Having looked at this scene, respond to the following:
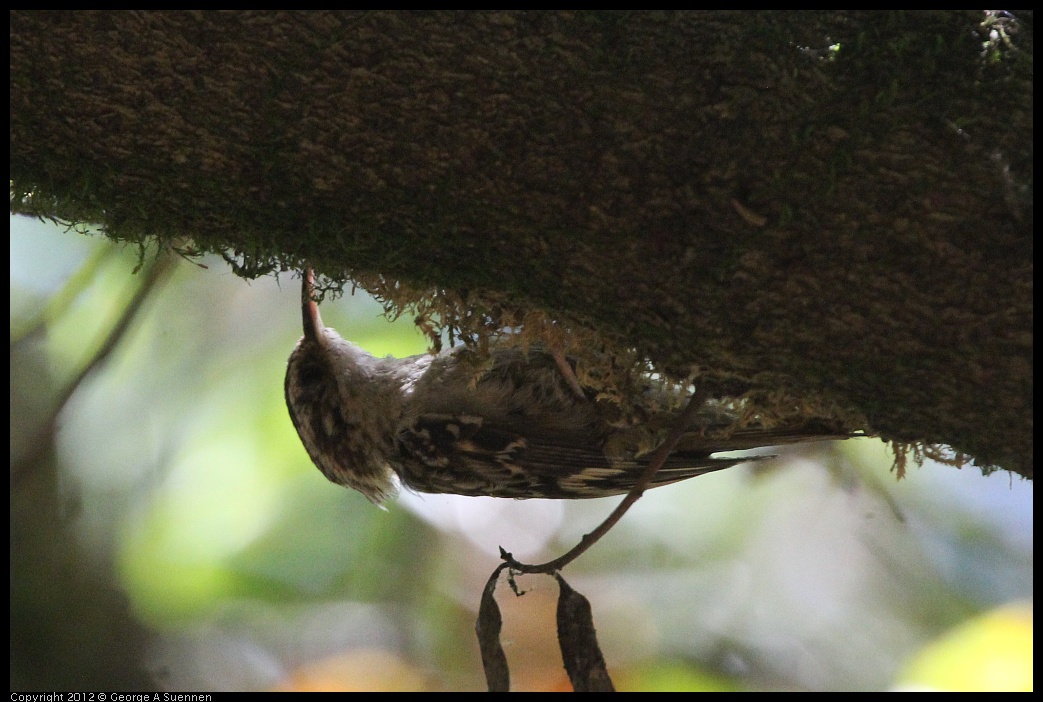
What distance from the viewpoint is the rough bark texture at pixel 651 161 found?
179 cm

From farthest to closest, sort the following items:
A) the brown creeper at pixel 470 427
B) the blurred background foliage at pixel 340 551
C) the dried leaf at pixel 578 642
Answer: the blurred background foliage at pixel 340 551, the brown creeper at pixel 470 427, the dried leaf at pixel 578 642

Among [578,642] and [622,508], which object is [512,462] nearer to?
[622,508]

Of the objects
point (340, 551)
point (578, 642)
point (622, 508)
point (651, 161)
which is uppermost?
point (651, 161)

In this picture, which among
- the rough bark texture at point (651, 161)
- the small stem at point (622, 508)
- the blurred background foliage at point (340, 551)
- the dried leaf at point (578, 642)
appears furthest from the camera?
the blurred background foliage at point (340, 551)

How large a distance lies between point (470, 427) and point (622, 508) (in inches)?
38.3

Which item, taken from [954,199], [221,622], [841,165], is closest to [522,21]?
[841,165]

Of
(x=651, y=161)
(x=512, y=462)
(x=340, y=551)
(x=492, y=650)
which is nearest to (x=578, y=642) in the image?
(x=492, y=650)

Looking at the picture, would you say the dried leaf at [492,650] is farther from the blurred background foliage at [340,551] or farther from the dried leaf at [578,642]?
the blurred background foliage at [340,551]

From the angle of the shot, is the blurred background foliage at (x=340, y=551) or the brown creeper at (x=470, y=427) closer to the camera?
the brown creeper at (x=470, y=427)

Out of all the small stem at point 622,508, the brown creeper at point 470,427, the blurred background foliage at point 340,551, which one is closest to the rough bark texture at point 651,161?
Answer: the small stem at point 622,508

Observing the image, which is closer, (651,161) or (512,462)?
(651,161)

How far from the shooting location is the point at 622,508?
2.44 m

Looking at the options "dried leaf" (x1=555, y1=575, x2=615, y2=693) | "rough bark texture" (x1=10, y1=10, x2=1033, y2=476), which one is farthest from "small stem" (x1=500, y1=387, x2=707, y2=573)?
"rough bark texture" (x1=10, y1=10, x2=1033, y2=476)

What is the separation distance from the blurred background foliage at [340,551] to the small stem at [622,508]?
7.05 ft
